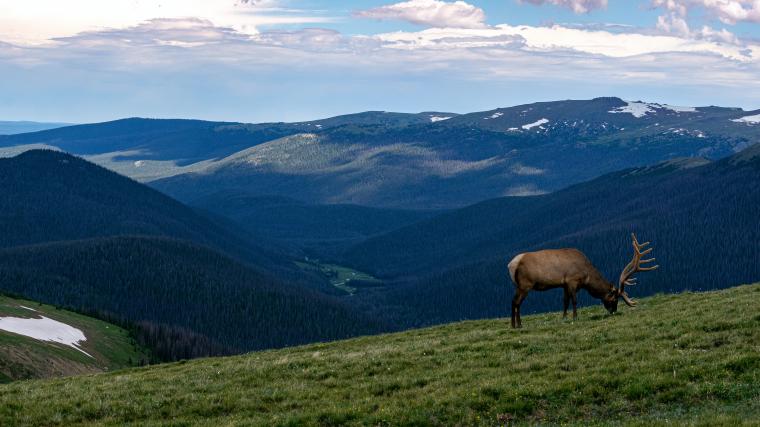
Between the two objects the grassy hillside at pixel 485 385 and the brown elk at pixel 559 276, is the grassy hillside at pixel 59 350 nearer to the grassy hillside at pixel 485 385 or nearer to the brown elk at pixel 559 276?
the grassy hillside at pixel 485 385

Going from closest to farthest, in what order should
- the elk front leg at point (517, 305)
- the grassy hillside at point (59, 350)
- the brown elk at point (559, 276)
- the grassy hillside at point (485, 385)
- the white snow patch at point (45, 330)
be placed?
1. the grassy hillside at point (485, 385)
2. the elk front leg at point (517, 305)
3. the brown elk at point (559, 276)
4. the grassy hillside at point (59, 350)
5. the white snow patch at point (45, 330)

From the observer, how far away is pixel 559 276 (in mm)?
38031

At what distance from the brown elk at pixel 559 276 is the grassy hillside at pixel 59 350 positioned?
34.6 meters

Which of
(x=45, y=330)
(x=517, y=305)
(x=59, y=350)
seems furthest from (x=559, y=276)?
(x=45, y=330)

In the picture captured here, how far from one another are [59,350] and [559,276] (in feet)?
144

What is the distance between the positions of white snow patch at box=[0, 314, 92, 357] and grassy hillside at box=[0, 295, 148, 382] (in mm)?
857

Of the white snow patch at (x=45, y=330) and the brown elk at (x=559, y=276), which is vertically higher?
the brown elk at (x=559, y=276)

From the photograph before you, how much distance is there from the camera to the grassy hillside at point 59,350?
58688 millimetres

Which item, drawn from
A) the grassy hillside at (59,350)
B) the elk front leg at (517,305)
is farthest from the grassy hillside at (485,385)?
the grassy hillside at (59,350)

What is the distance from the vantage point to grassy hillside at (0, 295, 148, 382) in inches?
2311

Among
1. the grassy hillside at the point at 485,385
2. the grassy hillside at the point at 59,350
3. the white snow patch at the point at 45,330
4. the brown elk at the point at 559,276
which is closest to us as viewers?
the grassy hillside at the point at 485,385

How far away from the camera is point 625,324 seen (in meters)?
34.7

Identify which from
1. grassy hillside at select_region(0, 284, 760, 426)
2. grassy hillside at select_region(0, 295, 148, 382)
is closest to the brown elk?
grassy hillside at select_region(0, 284, 760, 426)

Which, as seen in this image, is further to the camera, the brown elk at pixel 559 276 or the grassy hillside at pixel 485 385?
the brown elk at pixel 559 276
